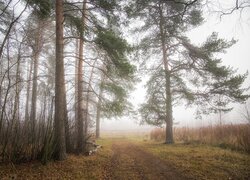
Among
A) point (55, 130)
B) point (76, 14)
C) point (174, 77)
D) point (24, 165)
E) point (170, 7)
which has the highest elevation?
point (170, 7)

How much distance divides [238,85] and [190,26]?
541 cm

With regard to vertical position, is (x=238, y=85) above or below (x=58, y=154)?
above

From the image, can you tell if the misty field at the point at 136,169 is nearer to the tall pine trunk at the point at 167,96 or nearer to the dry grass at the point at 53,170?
the dry grass at the point at 53,170

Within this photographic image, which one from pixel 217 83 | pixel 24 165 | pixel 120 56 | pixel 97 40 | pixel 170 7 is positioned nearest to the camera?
pixel 24 165

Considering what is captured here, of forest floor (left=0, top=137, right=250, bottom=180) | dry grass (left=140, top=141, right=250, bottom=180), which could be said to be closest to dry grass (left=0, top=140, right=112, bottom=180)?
forest floor (left=0, top=137, right=250, bottom=180)

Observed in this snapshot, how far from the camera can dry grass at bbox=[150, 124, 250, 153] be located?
823 cm

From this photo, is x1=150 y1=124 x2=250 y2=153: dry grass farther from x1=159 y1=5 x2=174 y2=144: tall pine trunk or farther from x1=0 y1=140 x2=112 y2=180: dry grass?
x1=0 y1=140 x2=112 y2=180: dry grass

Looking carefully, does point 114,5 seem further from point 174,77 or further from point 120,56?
point 174,77

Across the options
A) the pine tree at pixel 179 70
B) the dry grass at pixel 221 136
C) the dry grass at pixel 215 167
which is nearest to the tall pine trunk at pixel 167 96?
the pine tree at pixel 179 70

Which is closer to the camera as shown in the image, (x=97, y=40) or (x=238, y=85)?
(x=97, y=40)

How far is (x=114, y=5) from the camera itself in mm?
7508

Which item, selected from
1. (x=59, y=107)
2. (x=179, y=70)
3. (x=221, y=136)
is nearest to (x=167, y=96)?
(x=179, y=70)

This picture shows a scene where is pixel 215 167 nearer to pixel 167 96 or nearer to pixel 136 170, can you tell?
pixel 136 170

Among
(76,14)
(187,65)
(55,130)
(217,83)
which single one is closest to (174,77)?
(187,65)
